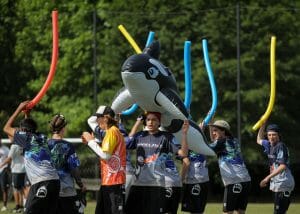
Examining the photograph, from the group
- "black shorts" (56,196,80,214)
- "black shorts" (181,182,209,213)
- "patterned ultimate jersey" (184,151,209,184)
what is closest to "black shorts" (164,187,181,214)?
"black shorts" (181,182,209,213)

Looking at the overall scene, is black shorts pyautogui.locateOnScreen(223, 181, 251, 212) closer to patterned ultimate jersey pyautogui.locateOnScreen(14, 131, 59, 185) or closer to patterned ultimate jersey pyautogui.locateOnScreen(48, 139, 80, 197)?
patterned ultimate jersey pyautogui.locateOnScreen(48, 139, 80, 197)

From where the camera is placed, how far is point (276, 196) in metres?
13.4

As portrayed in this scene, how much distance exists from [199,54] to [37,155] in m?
11.0

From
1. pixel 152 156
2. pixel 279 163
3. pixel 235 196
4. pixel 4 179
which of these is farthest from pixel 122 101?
pixel 4 179

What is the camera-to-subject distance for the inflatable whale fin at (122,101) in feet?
34.8

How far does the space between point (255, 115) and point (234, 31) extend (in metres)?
2.04

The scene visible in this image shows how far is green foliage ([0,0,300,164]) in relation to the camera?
2105 centimetres

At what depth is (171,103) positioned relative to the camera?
10.2 m

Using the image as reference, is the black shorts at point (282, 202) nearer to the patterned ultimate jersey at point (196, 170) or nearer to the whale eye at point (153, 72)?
the patterned ultimate jersey at point (196, 170)

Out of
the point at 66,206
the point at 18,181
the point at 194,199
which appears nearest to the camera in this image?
the point at 66,206

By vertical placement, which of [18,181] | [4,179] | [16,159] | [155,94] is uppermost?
[155,94]

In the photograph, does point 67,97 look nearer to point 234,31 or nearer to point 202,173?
point 234,31

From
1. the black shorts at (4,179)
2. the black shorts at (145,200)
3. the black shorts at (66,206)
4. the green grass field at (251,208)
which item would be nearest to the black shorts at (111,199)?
the black shorts at (145,200)

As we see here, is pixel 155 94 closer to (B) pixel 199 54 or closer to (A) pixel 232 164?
(A) pixel 232 164
